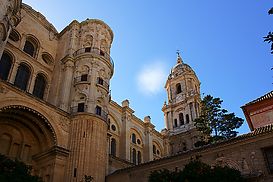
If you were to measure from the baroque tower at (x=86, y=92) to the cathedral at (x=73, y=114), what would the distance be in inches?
2.9

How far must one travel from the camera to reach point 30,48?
2673 centimetres

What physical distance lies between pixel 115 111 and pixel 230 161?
736 inches

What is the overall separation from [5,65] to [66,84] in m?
5.32

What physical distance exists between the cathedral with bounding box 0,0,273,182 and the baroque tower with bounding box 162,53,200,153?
8.00 m

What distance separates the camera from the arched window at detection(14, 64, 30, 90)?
2342 cm

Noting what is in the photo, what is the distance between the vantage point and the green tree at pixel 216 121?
97.1 feet

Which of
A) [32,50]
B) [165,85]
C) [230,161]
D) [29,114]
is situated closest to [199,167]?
[230,161]

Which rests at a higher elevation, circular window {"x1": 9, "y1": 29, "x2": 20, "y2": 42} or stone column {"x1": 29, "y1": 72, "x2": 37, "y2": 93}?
circular window {"x1": 9, "y1": 29, "x2": 20, "y2": 42}

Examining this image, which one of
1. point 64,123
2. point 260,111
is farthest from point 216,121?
point 64,123

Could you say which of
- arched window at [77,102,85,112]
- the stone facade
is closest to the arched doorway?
arched window at [77,102,85,112]

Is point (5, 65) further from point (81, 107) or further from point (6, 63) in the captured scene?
point (81, 107)

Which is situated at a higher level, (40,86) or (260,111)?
(40,86)

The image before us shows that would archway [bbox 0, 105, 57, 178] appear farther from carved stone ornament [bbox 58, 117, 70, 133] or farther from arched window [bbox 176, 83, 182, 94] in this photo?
arched window [bbox 176, 83, 182, 94]

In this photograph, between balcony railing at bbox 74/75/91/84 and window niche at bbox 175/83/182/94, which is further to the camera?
window niche at bbox 175/83/182/94
